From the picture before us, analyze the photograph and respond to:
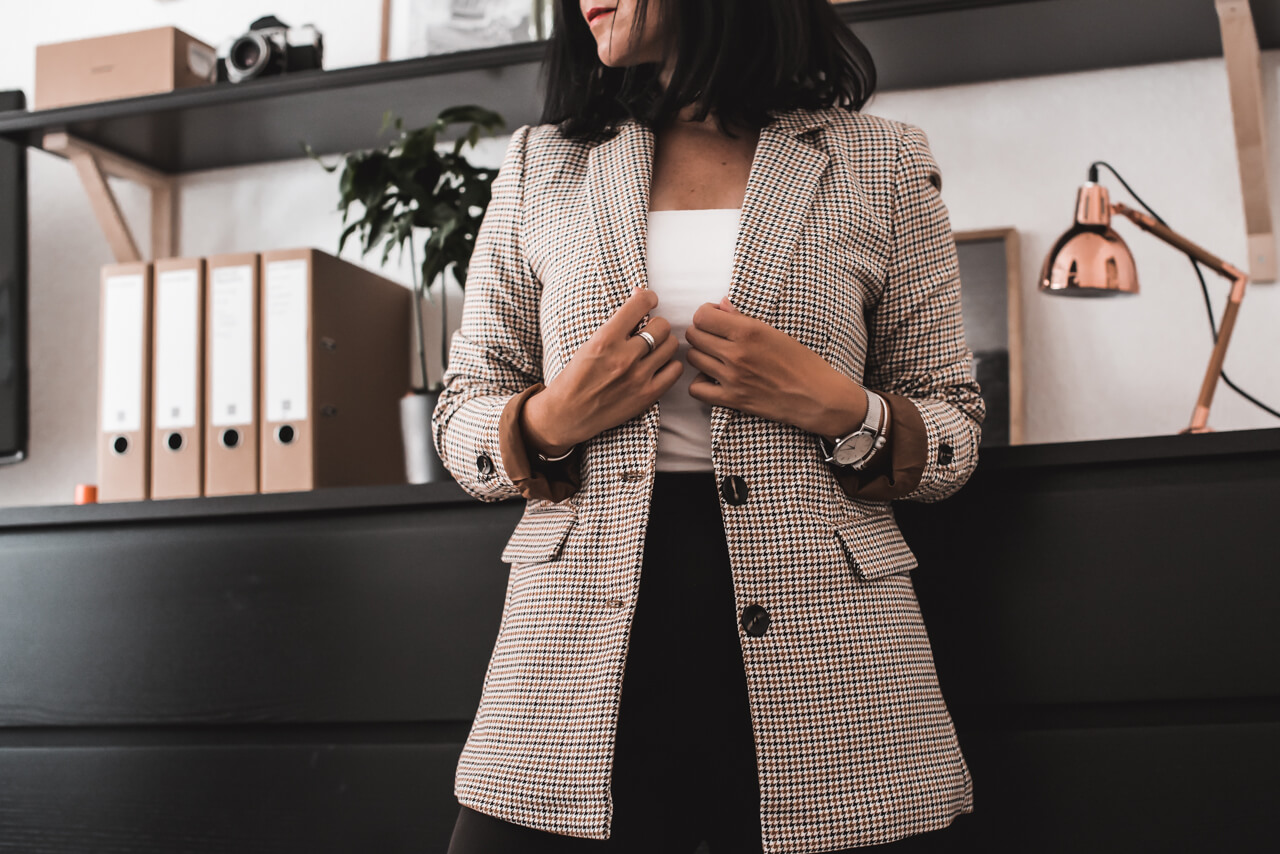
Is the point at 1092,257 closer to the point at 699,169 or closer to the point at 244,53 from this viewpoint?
the point at 699,169

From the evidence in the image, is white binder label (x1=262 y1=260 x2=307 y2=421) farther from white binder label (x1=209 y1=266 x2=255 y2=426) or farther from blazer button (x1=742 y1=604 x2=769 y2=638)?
blazer button (x1=742 y1=604 x2=769 y2=638)

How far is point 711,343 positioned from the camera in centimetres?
77

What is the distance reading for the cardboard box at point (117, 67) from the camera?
1.57m

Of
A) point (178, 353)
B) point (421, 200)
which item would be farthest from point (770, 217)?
point (178, 353)

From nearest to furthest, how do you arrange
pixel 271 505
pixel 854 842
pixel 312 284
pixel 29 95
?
pixel 854 842 < pixel 271 505 < pixel 312 284 < pixel 29 95

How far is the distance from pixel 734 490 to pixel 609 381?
0.12 metres

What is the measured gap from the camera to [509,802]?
29.5 inches

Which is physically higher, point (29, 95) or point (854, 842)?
point (29, 95)

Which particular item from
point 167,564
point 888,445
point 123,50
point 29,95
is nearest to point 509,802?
point 888,445

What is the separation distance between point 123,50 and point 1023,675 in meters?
1.54

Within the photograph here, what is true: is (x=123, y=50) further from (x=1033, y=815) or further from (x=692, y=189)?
(x=1033, y=815)

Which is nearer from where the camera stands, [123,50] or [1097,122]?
[1097,122]

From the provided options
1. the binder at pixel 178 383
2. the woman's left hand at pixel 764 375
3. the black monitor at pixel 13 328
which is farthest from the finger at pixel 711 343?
the black monitor at pixel 13 328

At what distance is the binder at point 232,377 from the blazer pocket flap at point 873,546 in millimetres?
881
